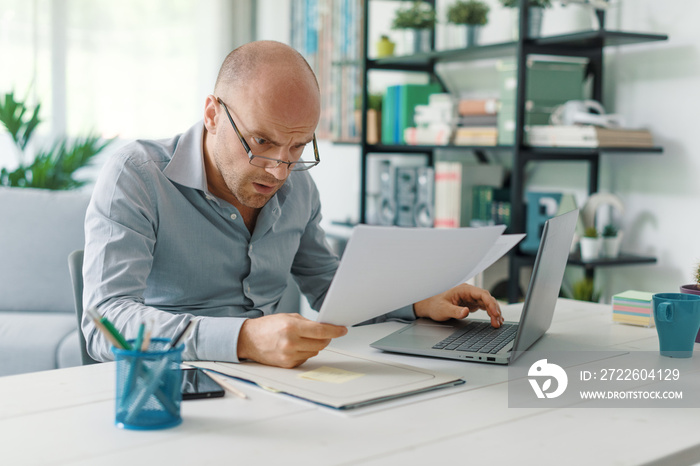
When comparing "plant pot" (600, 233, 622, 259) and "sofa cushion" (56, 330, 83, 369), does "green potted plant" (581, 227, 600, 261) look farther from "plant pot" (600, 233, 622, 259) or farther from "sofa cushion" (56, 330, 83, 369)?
"sofa cushion" (56, 330, 83, 369)

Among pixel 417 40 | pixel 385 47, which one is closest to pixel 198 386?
pixel 417 40

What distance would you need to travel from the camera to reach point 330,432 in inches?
33.7

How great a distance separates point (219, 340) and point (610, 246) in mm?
1822

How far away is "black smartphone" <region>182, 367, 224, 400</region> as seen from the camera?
96 centimetres

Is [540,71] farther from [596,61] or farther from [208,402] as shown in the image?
[208,402]

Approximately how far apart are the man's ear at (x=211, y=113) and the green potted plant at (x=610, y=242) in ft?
5.19

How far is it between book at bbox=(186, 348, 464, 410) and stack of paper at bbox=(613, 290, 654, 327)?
59 centimetres

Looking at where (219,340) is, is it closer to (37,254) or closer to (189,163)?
(189,163)

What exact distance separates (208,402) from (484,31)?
106 inches

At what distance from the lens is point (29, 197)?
289 centimetres

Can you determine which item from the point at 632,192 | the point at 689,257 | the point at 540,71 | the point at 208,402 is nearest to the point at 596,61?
the point at 540,71

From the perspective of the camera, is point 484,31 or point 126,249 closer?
point 126,249

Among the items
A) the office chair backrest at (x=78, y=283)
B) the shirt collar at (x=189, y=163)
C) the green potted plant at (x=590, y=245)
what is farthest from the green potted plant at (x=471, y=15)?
the office chair backrest at (x=78, y=283)

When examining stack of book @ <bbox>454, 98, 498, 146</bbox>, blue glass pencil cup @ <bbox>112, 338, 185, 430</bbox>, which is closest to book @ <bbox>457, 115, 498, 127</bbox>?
stack of book @ <bbox>454, 98, 498, 146</bbox>
